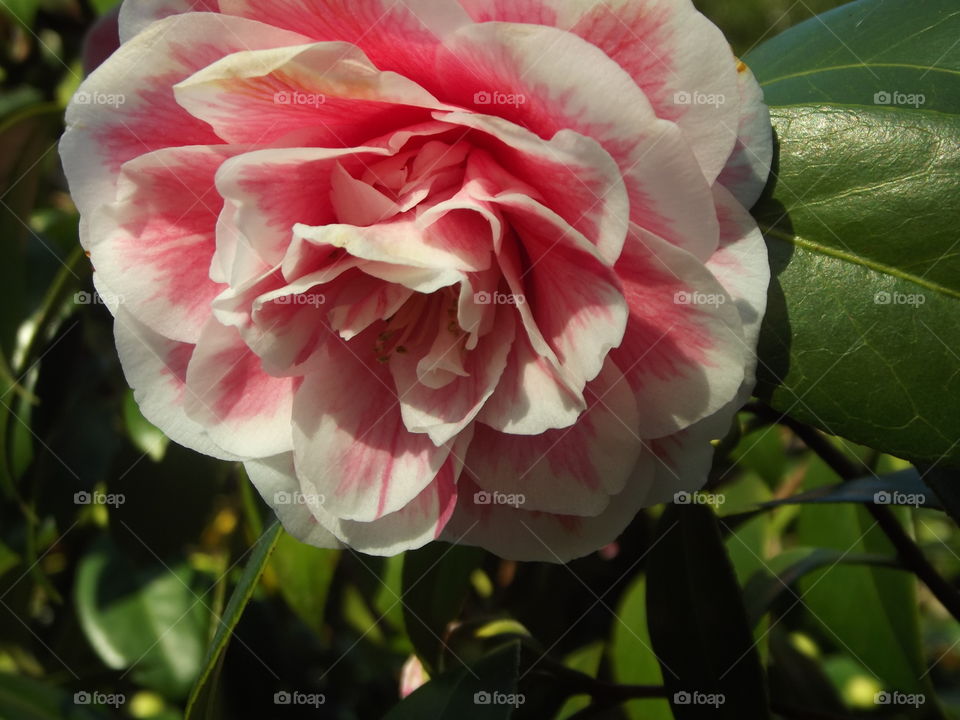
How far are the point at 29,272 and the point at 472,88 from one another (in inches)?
51.6

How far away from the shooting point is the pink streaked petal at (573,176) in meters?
0.64

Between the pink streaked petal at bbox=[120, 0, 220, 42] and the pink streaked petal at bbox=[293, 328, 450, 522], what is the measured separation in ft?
1.00

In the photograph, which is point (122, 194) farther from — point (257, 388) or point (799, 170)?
point (799, 170)

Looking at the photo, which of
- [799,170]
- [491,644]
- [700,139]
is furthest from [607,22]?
[491,644]

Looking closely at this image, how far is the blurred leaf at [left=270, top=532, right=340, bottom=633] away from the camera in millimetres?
1363

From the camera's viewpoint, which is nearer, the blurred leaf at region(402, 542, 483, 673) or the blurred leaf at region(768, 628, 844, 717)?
the blurred leaf at region(402, 542, 483, 673)

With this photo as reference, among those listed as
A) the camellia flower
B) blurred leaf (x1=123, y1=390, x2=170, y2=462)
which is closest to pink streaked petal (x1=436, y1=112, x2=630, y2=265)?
the camellia flower

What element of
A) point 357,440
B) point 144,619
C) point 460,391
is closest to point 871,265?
point 460,391

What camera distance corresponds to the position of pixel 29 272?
1709 mm

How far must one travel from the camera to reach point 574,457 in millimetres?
788

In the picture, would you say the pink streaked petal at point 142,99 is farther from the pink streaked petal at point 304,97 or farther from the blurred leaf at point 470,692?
the blurred leaf at point 470,692

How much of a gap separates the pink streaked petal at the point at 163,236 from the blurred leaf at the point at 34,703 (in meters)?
0.90

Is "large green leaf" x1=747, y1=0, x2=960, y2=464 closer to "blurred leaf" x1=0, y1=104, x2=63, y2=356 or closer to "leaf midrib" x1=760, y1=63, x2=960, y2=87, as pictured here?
"leaf midrib" x1=760, y1=63, x2=960, y2=87

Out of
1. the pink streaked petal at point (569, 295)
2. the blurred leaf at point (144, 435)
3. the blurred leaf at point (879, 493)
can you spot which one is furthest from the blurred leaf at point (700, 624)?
the blurred leaf at point (144, 435)
